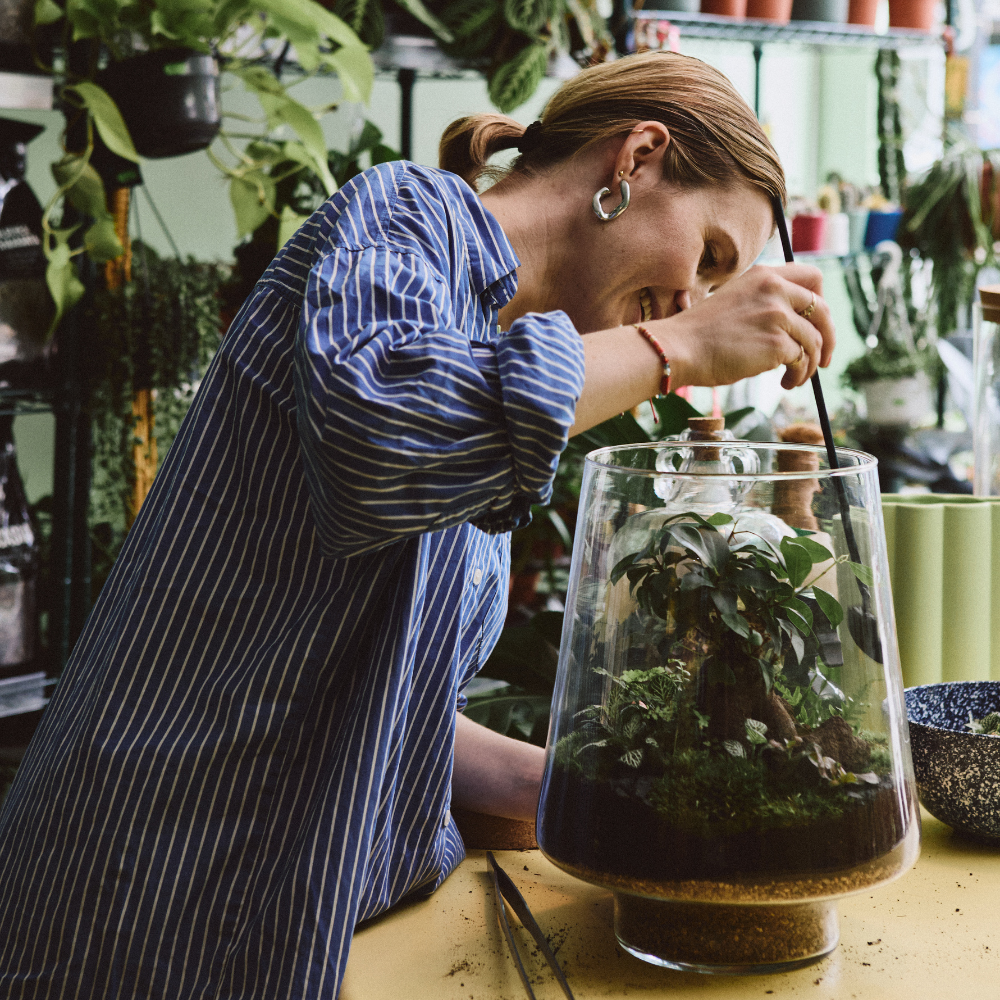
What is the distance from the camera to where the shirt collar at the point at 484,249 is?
789 millimetres

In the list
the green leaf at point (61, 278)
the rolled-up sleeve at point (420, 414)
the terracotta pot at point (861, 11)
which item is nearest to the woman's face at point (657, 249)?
the rolled-up sleeve at point (420, 414)

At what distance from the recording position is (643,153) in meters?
0.90

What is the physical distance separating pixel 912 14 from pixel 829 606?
3.00 metres

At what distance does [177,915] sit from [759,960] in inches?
15.0

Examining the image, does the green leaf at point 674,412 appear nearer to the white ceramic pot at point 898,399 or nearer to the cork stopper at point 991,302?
the cork stopper at point 991,302

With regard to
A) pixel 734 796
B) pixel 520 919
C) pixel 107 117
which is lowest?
pixel 520 919

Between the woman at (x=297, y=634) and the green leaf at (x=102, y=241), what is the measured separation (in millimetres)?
1050

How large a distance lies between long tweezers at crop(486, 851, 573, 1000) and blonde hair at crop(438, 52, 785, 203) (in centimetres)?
57

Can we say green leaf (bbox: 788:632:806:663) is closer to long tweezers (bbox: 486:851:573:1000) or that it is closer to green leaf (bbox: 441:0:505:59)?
long tweezers (bbox: 486:851:573:1000)

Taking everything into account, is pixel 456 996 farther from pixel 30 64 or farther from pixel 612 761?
pixel 30 64

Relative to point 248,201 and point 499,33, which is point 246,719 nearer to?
point 248,201

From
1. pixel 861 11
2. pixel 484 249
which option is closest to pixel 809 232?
pixel 861 11

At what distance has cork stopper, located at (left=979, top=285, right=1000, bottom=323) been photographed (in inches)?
40.5

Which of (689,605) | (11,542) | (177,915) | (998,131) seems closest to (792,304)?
(689,605)
